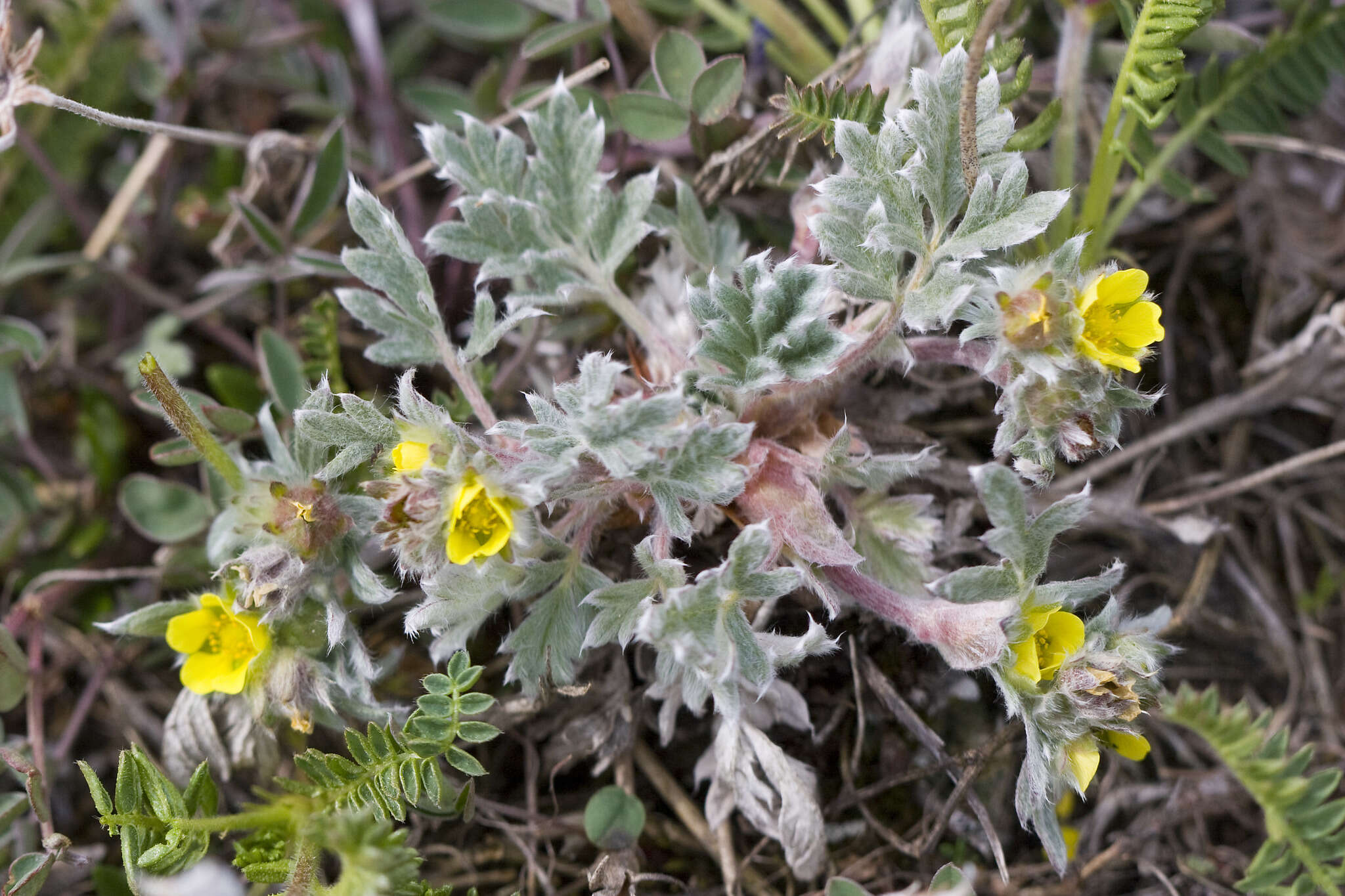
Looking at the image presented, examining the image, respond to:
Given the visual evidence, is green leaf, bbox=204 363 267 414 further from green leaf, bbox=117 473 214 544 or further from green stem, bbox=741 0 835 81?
green stem, bbox=741 0 835 81

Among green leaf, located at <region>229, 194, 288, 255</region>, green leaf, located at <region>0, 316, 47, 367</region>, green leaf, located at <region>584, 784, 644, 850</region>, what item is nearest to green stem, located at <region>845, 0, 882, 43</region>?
green leaf, located at <region>229, 194, 288, 255</region>

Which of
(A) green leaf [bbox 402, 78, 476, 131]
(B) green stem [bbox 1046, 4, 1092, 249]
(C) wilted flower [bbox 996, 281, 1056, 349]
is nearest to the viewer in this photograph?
(C) wilted flower [bbox 996, 281, 1056, 349]

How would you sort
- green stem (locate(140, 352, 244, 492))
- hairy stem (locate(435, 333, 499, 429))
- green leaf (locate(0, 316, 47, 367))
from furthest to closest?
green leaf (locate(0, 316, 47, 367)) < hairy stem (locate(435, 333, 499, 429)) < green stem (locate(140, 352, 244, 492))

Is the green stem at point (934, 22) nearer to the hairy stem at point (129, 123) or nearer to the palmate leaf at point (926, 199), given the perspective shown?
the palmate leaf at point (926, 199)

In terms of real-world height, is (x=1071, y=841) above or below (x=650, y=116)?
below

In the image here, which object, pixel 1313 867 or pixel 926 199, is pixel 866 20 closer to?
pixel 926 199

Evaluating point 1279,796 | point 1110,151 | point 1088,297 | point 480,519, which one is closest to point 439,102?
point 480,519
